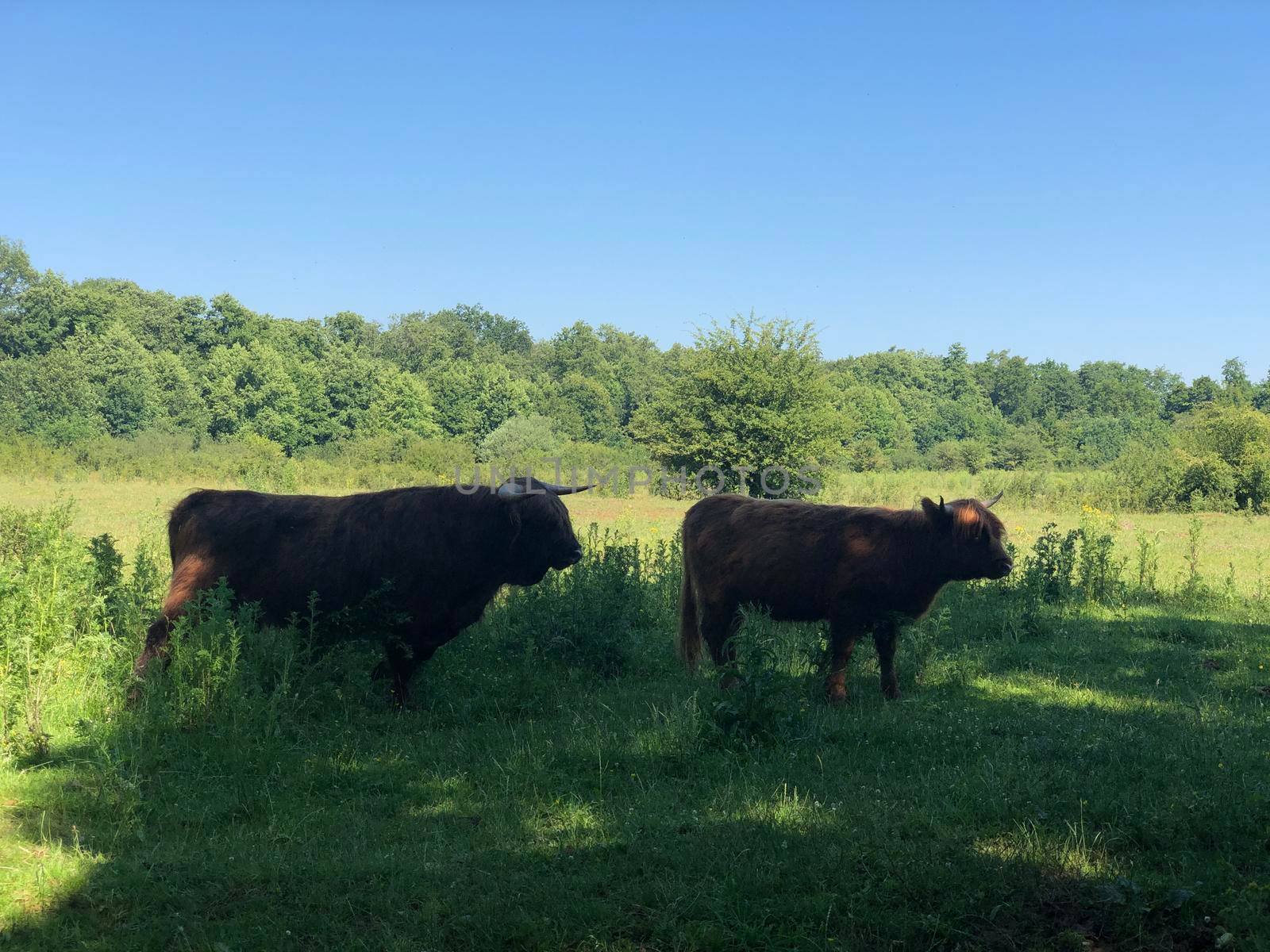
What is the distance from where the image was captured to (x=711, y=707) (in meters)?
6.32

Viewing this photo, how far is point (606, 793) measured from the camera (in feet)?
18.1

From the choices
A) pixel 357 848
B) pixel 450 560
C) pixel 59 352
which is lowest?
pixel 357 848

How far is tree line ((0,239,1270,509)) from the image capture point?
1287 inches

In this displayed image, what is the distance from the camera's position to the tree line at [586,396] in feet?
107

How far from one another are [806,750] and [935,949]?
2.44m

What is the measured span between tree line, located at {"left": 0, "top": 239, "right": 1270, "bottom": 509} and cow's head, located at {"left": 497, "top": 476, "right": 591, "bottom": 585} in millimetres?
24366

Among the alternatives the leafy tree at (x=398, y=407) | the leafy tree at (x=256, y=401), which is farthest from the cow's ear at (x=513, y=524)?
the leafy tree at (x=256, y=401)

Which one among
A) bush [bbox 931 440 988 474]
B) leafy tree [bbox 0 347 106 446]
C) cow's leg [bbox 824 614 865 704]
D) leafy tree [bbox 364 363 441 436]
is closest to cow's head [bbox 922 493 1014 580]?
cow's leg [bbox 824 614 865 704]

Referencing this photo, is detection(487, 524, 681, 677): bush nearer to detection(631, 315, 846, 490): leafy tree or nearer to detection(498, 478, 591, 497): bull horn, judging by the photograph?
detection(498, 478, 591, 497): bull horn

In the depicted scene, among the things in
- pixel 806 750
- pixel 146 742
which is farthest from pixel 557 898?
pixel 146 742

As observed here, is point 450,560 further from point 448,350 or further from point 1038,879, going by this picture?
point 448,350

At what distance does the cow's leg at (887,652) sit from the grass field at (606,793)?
0.33 meters

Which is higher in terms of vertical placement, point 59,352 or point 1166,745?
point 59,352

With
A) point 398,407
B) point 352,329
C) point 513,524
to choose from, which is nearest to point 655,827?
point 513,524
